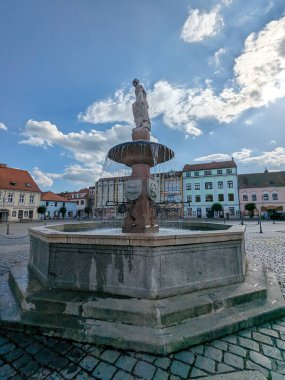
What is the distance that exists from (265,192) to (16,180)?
57206 millimetres

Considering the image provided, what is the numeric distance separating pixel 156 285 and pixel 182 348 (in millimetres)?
849

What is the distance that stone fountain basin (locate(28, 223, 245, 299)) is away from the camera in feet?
10.3

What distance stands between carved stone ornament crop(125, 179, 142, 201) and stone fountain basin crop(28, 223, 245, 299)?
298cm

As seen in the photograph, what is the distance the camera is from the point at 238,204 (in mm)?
49250

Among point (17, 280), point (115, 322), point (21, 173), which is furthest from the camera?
point (21, 173)

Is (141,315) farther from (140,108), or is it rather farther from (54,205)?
(54,205)

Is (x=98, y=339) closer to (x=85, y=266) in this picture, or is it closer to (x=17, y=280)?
(x=85, y=266)

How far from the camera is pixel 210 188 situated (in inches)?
2026

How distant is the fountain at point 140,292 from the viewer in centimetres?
264

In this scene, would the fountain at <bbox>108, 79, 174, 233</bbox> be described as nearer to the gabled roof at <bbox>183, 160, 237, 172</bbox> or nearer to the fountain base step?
the fountain base step

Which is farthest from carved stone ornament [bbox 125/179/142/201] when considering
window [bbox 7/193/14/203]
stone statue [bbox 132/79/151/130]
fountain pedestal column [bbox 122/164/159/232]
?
window [bbox 7/193/14/203]

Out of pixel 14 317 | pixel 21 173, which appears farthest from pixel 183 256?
pixel 21 173

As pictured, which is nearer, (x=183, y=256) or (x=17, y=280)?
(x=183, y=256)

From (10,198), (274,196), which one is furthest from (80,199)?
(274,196)
